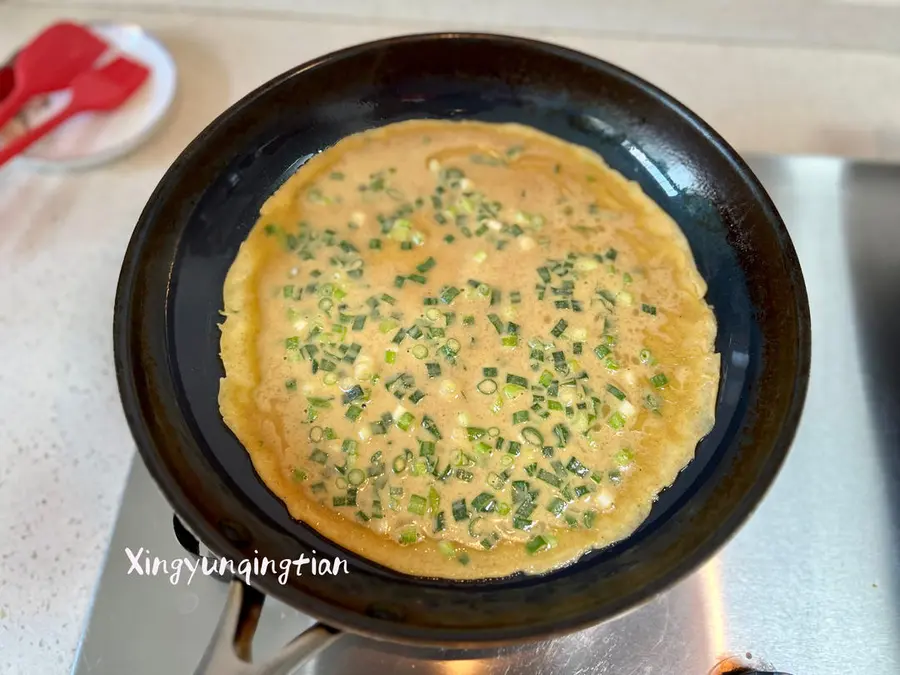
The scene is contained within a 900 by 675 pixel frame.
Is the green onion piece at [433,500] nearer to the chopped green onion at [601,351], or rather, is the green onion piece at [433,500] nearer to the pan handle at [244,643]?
the pan handle at [244,643]

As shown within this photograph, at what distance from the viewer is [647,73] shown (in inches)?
75.0

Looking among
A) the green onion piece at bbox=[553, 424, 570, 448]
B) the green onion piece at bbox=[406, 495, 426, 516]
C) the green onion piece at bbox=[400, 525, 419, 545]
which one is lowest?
the green onion piece at bbox=[400, 525, 419, 545]

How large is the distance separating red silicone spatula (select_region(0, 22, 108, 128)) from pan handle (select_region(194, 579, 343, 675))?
1.28 meters

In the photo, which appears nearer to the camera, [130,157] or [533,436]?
[533,436]

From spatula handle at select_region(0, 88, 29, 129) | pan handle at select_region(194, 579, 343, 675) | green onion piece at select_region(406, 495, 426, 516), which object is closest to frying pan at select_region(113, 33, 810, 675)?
pan handle at select_region(194, 579, 343, 675)

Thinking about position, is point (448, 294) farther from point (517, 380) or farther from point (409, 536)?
point (409, 536)

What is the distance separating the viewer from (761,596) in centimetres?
125

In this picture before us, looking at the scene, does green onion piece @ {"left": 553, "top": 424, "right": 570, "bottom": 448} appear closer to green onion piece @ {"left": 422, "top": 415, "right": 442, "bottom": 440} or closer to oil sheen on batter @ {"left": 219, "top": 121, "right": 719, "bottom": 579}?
oil sheen on batter @ {"left": 219, "top": 121, "right": 719, "bottom": 579}

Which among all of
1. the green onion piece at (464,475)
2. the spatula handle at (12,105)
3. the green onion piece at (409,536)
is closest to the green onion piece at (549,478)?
the green onion piece at (464,475)

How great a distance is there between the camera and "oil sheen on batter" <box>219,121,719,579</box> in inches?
45.0

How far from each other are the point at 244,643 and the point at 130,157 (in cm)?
122

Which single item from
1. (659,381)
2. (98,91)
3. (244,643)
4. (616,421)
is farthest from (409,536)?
(98,91)

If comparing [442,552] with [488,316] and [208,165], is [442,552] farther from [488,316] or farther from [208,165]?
[208,165]

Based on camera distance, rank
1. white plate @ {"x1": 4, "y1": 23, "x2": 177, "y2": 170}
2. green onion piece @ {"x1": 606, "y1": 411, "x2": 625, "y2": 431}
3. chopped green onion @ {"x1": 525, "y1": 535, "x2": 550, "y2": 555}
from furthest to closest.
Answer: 1. white plate @ {"x1": 4, "y1": 23, "x2": 177, "y2": 170}
2. green onion piece @ {"x1": 606, "y1": 411, "x2": 625, "y2": 431}
3. chopped green onion @ {"x1": 525, "y1": 535, "x2": 550, "y2": 555}
